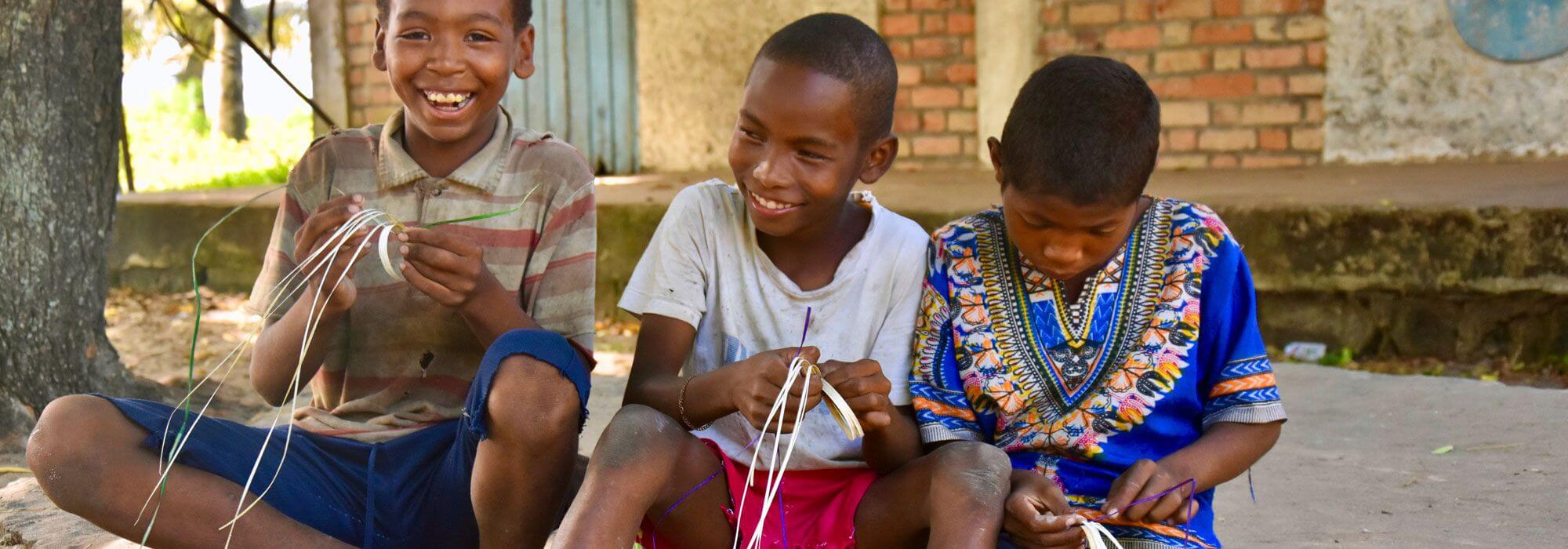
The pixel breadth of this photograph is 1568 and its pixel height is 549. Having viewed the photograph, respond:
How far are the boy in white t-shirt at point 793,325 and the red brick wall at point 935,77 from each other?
4.29 m

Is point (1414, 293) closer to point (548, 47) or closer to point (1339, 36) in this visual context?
point (1339, 36)

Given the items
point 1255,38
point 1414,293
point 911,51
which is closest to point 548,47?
point 911,51

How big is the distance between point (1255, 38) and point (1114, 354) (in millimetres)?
4270

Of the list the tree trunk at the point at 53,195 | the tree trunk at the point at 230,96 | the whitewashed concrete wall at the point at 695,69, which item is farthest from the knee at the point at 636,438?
the tree trunk at the point at 230,96

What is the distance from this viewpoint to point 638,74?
759 cm

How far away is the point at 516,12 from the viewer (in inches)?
97.9

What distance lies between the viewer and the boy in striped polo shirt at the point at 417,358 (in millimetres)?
2053

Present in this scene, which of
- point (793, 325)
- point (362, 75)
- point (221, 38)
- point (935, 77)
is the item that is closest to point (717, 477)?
point (793, 325)

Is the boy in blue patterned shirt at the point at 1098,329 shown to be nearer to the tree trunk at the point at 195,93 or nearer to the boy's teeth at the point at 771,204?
the boy's teeth at the point at 771,204

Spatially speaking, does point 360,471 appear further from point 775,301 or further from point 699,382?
point 775,301

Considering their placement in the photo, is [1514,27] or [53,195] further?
[1514,27]

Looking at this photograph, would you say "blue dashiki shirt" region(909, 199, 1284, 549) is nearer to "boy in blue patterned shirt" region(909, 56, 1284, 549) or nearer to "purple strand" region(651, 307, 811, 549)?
"boy in blue patterned shirt" region(909, 56, 1284, 549)

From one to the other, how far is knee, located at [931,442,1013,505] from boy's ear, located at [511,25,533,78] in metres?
1.09

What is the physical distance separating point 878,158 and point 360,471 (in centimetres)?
106
